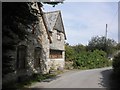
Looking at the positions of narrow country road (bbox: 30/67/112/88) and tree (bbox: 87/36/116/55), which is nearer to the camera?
narrow country road (bbox: 30/67/112/88)

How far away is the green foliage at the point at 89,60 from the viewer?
40.7 meters

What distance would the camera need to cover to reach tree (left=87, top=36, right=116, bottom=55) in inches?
2559

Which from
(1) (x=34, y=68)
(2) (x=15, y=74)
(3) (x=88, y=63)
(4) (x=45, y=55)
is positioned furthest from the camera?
(3) (x=88, y=63)

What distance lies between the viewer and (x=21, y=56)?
77.9 ft

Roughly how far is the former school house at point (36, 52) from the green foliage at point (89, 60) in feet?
9.99

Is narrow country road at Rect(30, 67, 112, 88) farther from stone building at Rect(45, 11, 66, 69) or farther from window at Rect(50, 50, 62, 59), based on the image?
stone building at Rect(45, 11, 66, 69)

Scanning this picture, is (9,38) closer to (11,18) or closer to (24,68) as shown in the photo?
(11,18)

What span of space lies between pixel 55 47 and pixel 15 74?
642 inches

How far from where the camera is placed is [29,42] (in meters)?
24.9

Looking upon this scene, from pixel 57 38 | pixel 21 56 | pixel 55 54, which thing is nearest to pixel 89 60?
pixel 57 38

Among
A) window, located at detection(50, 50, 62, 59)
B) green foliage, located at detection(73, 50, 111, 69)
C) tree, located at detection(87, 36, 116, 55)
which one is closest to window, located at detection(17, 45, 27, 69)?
window, located at detection(50, 50, 62, 59)

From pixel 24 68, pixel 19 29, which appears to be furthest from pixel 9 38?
pixel 24 68

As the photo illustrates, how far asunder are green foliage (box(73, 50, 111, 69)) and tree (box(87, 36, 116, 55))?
16859 millimetres

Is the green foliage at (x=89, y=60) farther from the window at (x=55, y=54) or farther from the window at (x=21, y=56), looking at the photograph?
the window at (x=21, y=56)
